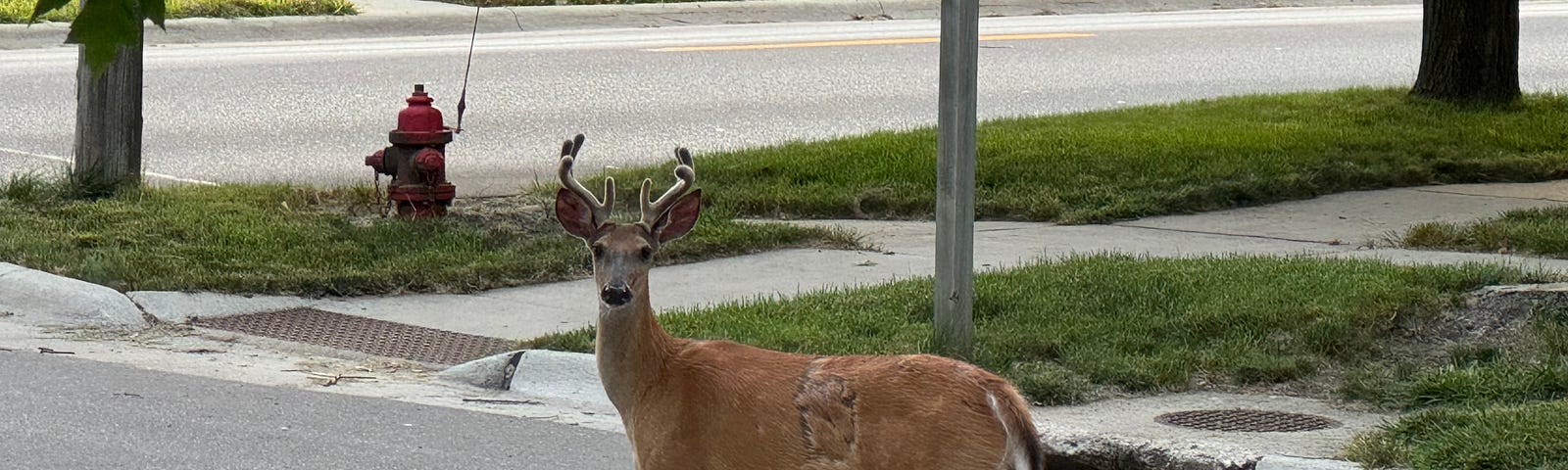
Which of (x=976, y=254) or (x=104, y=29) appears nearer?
(x=104, y=29)

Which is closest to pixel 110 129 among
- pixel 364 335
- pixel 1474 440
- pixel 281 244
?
pixel 281 244

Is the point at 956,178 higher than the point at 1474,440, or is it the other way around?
the point at 956,178

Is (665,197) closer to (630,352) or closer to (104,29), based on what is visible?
(630,352)

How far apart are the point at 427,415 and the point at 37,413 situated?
4.11 feet

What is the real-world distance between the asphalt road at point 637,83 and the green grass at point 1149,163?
1441mm

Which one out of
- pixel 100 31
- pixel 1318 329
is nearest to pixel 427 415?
pixel 1318 329

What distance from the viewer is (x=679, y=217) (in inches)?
184

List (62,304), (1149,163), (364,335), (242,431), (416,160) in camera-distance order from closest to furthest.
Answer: (242,431), (364,335), (62,304), (416,160), (1149,163)

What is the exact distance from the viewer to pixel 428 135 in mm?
9594

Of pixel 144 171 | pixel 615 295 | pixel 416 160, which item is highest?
pixel 615 295

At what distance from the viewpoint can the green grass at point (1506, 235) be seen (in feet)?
30.0

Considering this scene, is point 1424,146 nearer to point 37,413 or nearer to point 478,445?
point 478,445

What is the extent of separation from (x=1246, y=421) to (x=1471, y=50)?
27.5ft

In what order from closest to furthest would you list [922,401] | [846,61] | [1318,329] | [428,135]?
[922,401] → [1318,329] → [428,135] → [846,61]
